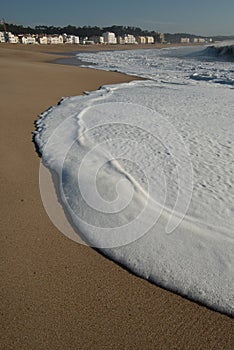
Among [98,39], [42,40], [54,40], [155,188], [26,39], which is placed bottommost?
[98,39]

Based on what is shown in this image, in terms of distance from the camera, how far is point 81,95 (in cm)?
881

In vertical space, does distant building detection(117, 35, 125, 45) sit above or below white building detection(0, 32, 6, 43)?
below

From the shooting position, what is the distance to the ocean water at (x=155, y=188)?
7.30ft

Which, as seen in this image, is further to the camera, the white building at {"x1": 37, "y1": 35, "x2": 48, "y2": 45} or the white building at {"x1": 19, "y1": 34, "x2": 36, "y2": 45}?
the white building at {"x1": 37, "y1": 35, "x2": 48, "y2": 45}

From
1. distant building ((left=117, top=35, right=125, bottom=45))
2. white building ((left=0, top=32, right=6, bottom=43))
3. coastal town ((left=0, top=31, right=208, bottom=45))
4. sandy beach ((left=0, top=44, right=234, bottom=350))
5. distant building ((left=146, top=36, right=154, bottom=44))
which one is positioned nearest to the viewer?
sandy beach ((left=0, top=44, right=234, bottom=350))

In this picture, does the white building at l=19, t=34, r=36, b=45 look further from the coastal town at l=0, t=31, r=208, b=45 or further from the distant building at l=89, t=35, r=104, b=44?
the distant building at l=89, t=35, r=104, b=44

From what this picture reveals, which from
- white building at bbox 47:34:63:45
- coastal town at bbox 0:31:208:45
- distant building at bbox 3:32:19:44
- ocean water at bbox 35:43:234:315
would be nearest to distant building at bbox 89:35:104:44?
coastal town at bbox 0:31:208:45

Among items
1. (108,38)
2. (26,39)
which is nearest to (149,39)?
(108,38)

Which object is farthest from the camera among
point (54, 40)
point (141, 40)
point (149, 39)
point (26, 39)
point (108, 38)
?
point (149, 39)

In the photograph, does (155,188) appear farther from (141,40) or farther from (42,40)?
(141,40)

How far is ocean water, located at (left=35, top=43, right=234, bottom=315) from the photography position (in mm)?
2225

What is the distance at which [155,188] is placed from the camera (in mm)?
3357

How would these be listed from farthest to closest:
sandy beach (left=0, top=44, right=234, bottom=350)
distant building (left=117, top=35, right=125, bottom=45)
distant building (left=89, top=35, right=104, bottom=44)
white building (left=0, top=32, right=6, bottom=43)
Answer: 1. distant building (left=117, top=35, right=125, bottom=45)
2. distant building (left=89, top=35, right=104, bottom=44)
3. white building (left=0, top=32, right=6, bottom=43)
4. sandy beach (left=0, top=44, right=234, bottom=350)

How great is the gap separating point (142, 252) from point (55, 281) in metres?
0.72
